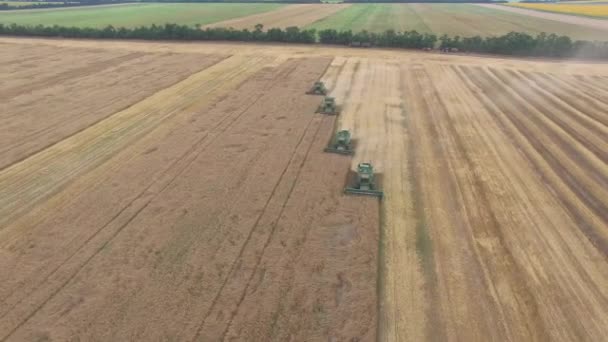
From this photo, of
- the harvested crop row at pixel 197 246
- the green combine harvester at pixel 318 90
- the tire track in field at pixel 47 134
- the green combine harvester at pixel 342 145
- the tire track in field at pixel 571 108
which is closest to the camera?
the harvested crop row at pixel 197 246

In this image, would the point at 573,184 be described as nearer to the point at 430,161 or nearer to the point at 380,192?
the point at 430,161

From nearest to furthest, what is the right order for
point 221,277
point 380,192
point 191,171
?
point 221,277 < point 380,192 < point 191,171

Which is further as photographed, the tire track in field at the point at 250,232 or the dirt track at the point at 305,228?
the dirt track at the point at 305,228

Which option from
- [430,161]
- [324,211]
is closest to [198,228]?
[324,211]

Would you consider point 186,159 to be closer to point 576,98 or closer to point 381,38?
point 576,98

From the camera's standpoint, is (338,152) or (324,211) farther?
(338,152)

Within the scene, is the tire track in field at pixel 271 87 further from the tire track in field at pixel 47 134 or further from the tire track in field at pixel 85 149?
the tire track in field at pixel 47 134

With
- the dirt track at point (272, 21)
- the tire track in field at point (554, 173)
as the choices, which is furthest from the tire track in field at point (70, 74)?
the tire track in field at point (554, 173)
